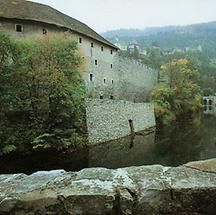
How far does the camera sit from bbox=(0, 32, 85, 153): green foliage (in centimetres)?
2022

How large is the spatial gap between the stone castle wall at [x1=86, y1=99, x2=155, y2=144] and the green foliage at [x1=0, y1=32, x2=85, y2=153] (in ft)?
3.55

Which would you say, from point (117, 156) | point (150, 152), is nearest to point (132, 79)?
point (150, 152)

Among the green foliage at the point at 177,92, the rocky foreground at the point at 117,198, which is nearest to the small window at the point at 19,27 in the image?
the green foliage at the point at 177,92

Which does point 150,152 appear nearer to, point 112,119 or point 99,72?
point 112,119

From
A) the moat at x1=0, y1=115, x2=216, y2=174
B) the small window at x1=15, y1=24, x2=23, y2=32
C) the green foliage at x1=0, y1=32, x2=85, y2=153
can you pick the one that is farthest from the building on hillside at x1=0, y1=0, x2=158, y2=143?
the moat at x1=0, y1=115, x2=216, y2=174

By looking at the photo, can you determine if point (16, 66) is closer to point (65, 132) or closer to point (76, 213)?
point (65, 132)

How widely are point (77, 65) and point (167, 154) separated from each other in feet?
29.4

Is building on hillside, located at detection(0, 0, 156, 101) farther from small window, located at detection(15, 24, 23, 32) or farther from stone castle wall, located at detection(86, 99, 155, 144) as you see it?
stone castle wall, located at detection(86, 99, 155, 144)

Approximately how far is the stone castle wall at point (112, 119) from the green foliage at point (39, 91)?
42.6 inches

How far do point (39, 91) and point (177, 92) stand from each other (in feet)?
82.6

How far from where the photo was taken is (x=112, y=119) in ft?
83.0

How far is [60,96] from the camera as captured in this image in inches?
819

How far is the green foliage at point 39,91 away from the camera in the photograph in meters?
20.2

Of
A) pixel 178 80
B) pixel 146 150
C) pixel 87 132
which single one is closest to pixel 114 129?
pixel 87 132
